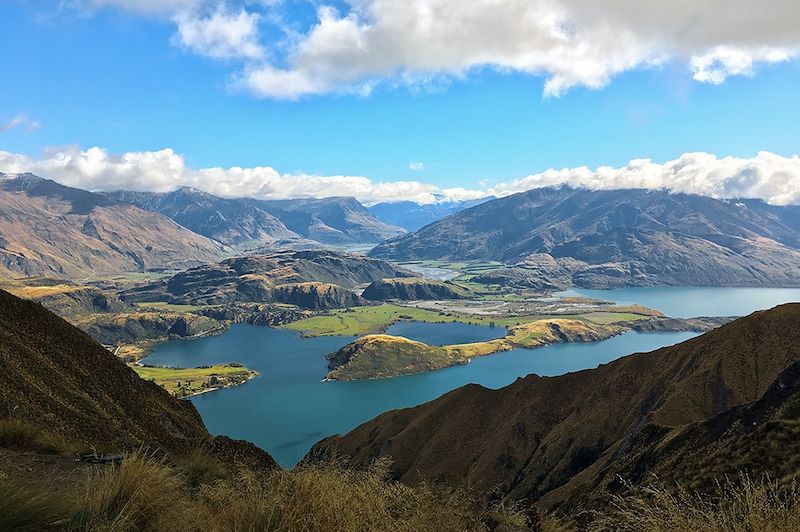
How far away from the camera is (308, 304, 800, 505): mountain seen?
56656 millimetres

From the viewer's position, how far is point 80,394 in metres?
30.2

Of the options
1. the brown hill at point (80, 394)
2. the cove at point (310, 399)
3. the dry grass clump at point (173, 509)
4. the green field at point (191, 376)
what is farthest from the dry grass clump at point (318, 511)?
the green field at point (191, 376)

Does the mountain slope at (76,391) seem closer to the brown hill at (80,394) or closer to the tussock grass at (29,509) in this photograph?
the brown hill at (80,394)

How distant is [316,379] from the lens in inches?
7013

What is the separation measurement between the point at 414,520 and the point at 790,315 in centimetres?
7864

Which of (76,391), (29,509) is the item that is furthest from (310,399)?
(29,509)

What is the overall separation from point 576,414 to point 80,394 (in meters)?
57.6

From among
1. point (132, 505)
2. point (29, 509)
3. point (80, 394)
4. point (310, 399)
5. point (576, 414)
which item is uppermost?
point (29, 509)

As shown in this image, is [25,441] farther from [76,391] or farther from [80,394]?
[76,391]

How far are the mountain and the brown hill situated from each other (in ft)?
99.5

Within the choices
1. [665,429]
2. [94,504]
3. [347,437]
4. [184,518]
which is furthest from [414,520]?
[347,437]

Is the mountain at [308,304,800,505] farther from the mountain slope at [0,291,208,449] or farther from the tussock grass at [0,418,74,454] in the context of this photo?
the tussock grass at [0,418,74,454]

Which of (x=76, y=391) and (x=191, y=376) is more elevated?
(x=76, y=391)

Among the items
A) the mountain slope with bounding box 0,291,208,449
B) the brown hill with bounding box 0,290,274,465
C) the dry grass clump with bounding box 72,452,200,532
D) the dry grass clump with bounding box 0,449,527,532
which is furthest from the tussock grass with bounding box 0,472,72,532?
the mountain slope with bounding box 0,291,208,449
